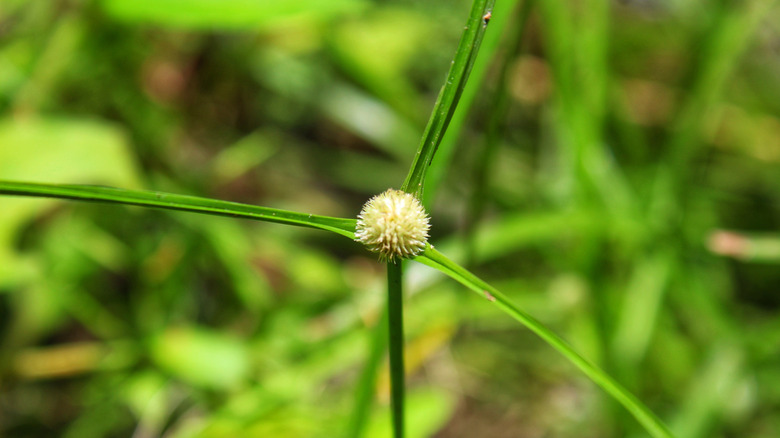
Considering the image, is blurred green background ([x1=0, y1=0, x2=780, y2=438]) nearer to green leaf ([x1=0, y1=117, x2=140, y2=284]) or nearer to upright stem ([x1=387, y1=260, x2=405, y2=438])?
green leaf ([x1=0, y1=117, x2=140, y2=284])

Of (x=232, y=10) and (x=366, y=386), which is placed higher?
(x=232, y=10)

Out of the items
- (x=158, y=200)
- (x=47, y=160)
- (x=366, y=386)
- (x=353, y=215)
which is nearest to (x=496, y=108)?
(x=366, y=386)

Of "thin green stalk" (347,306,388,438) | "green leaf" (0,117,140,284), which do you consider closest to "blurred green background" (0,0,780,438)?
"green leaf" (0,117,140,284)

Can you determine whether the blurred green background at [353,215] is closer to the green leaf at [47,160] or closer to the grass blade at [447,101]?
the green leaf at [47,160]

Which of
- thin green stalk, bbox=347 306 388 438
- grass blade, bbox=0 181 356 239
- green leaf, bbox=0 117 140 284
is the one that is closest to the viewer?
grass blade, bbox=0 181 356 239

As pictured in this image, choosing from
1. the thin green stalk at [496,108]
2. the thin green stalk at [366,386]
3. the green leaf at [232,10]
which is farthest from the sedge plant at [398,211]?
the green leaf at [232,10]

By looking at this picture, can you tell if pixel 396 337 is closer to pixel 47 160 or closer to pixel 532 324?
pixel 532 324
